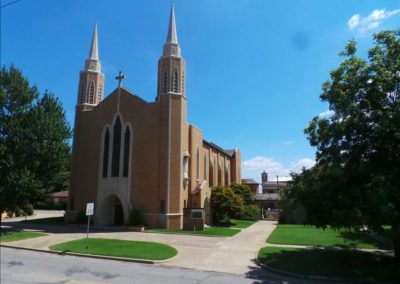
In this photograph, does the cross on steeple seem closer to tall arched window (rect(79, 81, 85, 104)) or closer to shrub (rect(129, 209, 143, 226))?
tall arched window (rect(79, 81, 85, 104))

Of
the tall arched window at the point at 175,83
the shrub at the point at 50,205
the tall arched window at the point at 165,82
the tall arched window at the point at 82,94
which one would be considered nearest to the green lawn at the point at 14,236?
the tall arched window at the point at 165,82

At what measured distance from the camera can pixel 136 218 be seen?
30172 mm

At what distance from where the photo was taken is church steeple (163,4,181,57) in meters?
35.0

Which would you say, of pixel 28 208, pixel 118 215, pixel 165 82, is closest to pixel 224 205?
pixel 118 215

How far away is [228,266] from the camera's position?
14.9 metres

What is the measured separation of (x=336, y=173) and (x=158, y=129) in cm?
2131

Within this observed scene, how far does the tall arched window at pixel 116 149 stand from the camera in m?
33.6

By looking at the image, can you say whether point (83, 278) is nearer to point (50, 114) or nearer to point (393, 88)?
point (393, 88)

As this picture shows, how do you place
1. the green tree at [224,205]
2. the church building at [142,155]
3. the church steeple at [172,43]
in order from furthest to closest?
the green tree at [224,205], the church steeple at [172,43], the church building at [142,155]

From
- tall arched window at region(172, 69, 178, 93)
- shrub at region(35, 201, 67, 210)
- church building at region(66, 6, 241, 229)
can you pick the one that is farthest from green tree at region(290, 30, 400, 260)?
shrub at region(35, 201, 67, 210)

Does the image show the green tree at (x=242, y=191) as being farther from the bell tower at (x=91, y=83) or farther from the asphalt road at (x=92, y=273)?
the asphalt road at (x=92, y=273)

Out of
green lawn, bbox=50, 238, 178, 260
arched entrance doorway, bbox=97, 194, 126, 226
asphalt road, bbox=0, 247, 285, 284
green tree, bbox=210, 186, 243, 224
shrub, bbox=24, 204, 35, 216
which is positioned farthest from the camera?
green tree, bbox=210, 186, 243, 224

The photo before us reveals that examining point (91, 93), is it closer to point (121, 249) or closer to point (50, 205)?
point (121, 249)

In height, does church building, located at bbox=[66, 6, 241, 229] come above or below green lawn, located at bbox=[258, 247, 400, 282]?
above
